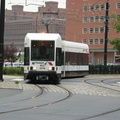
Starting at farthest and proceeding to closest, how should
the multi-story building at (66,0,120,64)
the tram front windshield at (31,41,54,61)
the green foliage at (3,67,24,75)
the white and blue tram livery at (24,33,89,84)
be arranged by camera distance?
the multi-story building at (66,0,120,64) < the green foliage at (3,67,24,75) < the tram front windshield at (31,41,54,61) < the white and blue tram livery at (24,33,89,84)

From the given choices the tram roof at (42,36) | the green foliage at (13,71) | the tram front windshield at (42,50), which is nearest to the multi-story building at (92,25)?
the green foliage at (13,71)

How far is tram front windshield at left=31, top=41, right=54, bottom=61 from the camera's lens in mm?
22062

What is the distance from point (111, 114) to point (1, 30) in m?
13.6

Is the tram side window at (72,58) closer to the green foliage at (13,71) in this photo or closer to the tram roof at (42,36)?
the tram roof at (42,36)

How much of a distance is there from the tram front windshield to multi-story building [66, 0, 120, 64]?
65362mm

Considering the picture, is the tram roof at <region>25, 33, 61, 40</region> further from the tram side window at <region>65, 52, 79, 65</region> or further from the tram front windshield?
the tram side window at <region>65, 52, 79, 65</region>

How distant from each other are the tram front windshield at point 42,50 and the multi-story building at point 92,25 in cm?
6536

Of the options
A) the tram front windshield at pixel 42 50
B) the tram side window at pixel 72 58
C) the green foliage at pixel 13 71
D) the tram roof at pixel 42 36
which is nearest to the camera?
the tram front windshield at pixel 42 50

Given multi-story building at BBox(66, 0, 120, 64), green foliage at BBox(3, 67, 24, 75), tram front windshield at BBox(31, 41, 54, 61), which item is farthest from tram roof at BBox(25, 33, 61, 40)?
multi-story building at BBox(66, 0, 120, 64)

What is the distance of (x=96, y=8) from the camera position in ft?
290

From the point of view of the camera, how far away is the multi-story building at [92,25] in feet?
289

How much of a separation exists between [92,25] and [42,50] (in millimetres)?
70613

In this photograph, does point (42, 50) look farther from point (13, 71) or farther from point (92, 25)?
point (92, 25)

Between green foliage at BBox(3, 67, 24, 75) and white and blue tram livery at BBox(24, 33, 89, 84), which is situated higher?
white and blue tram livery at BBox(24, 33, 89, 84)
